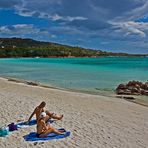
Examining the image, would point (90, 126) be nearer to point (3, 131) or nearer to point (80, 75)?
point (3, 131)

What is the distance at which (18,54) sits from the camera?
167250mm

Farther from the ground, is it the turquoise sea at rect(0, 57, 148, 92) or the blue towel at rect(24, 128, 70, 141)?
the blue towel at rect(24, 128, 70, 141)

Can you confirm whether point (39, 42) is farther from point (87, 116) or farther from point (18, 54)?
point (87, 116)

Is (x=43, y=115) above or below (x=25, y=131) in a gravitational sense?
above

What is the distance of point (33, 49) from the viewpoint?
174750 mm

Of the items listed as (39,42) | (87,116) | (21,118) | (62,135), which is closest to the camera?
(62,135)

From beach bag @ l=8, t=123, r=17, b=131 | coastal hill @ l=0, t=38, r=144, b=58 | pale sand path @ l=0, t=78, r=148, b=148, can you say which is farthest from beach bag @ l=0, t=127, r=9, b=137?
coastal hill @ l=0, t=38, r=144, b=58

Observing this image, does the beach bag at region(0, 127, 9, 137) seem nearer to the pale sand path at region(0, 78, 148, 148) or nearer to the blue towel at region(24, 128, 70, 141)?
the pale sand path at region(0, 78, 148, 148)

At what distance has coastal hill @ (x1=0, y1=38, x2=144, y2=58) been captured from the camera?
168 metres

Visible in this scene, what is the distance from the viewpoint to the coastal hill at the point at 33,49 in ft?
551

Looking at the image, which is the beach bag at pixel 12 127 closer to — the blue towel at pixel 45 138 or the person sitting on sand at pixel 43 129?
the blue towel at pixel 45 138

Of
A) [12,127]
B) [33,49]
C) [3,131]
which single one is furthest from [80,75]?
[33,49]

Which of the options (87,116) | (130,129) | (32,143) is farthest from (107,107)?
(32,143)

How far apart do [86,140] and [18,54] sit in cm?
16229
